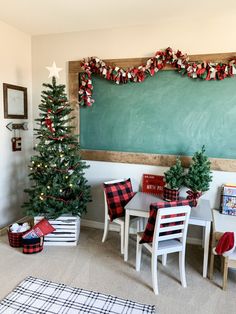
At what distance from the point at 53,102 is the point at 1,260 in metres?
1.88

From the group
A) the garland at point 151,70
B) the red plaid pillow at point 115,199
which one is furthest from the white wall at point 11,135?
the red plaid pillow at point 115,199

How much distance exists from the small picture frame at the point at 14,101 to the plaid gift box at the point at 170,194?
226 cm

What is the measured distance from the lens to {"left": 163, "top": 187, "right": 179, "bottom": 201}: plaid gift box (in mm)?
2936

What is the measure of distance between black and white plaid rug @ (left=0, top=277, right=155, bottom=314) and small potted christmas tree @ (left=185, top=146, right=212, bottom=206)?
1.30m

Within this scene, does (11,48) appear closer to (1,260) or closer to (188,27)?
(188,27)

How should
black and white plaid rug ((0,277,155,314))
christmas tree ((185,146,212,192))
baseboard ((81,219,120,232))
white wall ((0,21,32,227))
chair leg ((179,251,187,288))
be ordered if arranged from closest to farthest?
black and white plaid rug ((0,277,155,314)) → chair leg ((179,251,187,288)) → christmas tree ((185,146,212,192)) → white wall ((0,21,32,227)) → baseboard ((81,219,120,232))

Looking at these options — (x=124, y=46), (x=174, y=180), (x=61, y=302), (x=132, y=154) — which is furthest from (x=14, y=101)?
(x=61, y=302)

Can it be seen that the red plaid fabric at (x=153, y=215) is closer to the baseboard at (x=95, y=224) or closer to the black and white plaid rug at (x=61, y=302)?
the black and white plaid rug at (x=61, y=302)

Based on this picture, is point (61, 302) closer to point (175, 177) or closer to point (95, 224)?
point (95, 224)

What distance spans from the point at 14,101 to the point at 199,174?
260cm

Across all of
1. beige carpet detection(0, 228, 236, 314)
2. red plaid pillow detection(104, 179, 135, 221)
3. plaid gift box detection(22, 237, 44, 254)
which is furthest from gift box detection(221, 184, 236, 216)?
plaid gift box detection(22, 237, 44, 254)

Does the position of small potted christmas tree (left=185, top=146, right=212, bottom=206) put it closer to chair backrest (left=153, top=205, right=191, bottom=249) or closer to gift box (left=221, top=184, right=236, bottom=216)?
gift box (left=221, top=184, right=236, bottom=216)

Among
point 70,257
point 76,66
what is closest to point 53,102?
point 76,66

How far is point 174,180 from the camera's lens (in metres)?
2.90
